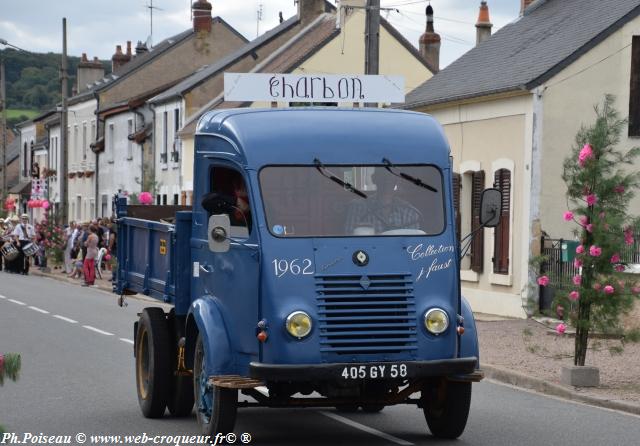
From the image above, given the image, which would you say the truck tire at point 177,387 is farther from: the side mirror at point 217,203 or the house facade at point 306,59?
the house facade at point 306,59

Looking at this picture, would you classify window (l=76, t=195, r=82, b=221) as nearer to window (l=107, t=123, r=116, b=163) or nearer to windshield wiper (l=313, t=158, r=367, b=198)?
window (l=107, t=123, r=116, b=163)

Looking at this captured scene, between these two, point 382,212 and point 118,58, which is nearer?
point 382,212

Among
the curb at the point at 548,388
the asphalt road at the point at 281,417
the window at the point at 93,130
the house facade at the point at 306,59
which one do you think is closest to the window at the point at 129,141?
the house facade at the point at 306,59

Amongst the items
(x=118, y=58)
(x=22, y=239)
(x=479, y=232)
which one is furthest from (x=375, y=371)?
(x=118, y=58)

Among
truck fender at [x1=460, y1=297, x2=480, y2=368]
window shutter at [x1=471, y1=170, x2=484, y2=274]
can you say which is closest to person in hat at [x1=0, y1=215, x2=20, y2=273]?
window shutter at [x1=471, y1=170, x2=484, y2=274]

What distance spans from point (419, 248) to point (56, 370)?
7.16 meters

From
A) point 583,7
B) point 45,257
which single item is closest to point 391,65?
point 45,257

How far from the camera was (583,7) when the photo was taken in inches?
1193

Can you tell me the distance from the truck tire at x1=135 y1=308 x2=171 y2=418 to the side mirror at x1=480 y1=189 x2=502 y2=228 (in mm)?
3143

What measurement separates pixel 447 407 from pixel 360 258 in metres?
1.53

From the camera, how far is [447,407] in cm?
1173

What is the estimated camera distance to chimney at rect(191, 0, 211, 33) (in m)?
64.9

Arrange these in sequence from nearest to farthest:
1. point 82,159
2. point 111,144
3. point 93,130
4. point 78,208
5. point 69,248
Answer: point 69,248, point 111,144, point 93,130, point 82,159, point 78,208

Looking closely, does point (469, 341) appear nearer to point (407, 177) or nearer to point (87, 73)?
point (407, 177)
